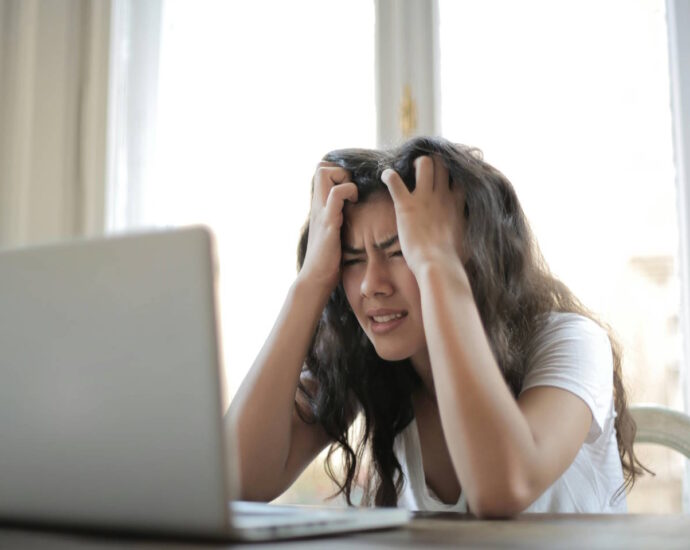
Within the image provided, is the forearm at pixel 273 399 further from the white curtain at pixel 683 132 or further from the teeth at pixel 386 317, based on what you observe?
the white curtain at pixel 683 132

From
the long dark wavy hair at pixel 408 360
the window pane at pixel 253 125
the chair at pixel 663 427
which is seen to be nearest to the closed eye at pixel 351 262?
the long dark wavy hair at pixel 408 360

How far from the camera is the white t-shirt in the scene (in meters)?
1.20

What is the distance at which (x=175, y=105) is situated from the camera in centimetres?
245

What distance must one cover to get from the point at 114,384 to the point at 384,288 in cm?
72

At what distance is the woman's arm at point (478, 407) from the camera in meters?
1.00

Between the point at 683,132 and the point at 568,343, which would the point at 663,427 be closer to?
the point at 568,343

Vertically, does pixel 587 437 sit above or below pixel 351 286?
below

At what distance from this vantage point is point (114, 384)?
0.65 m

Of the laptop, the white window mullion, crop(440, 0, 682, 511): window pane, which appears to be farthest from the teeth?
the white window mullion

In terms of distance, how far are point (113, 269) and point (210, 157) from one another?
179 cm

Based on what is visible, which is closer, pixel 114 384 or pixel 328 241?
pixel 114 384

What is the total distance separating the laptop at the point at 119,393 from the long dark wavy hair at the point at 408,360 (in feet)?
2.21

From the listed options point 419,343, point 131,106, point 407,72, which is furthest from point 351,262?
point 131,106

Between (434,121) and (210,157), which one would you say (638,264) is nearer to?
(434,121)
